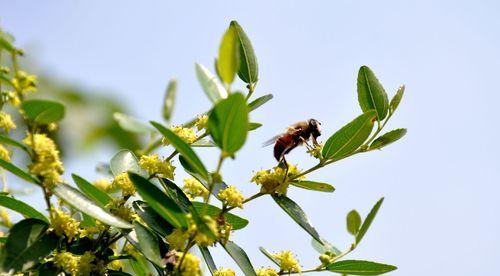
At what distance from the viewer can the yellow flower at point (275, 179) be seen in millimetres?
2748

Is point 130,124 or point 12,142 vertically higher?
point 12,142

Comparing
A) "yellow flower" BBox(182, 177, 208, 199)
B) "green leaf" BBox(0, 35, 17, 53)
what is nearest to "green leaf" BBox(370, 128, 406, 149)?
"yellow flower" BBox(182, 177, 208, 199)

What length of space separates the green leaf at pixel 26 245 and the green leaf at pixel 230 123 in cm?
89

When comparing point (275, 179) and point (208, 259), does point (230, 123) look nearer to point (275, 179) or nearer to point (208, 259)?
point (275, 179)

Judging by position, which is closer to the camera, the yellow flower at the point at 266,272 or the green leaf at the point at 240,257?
the green leaf at the point at 240,257

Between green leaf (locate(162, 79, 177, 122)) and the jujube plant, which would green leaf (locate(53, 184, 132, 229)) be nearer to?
the jujube plant

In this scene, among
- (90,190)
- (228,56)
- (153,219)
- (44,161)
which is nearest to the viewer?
(228,56)

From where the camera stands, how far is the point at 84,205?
2.33 m

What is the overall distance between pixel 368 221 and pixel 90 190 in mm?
1189

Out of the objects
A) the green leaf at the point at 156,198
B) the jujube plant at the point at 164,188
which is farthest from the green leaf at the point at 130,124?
the green leaf at the point at 156,198

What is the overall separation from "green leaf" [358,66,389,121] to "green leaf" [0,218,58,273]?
1468 millimetres

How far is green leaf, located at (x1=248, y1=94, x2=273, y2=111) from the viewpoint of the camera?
2881 mm

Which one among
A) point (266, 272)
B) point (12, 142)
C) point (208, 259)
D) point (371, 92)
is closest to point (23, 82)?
point (12, 142)

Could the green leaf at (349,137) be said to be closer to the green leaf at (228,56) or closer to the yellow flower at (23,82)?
the green leaf at (228,56)
